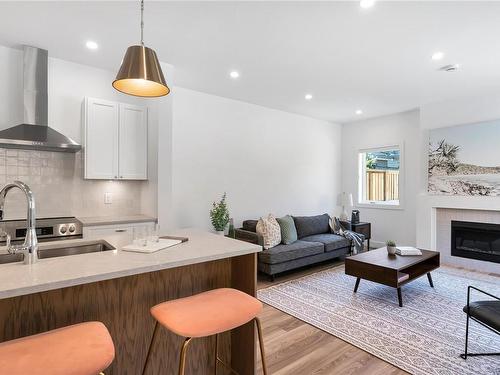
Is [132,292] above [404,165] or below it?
below

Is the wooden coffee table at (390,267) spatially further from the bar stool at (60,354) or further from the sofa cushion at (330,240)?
the bar stool at (60,354)

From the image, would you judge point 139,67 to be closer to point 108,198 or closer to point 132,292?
point 132,292

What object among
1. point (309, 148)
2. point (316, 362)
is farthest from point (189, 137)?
point (316, 362)

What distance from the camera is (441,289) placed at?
11.8 ft

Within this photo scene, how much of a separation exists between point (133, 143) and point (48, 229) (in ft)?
4.44

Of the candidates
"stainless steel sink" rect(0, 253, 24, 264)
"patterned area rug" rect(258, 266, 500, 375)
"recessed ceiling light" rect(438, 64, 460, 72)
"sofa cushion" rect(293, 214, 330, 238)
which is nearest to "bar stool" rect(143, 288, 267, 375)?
"stainless steel sink" rect(0, 253, 24, 264)

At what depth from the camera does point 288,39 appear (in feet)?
9.34

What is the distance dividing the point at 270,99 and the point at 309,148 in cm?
167

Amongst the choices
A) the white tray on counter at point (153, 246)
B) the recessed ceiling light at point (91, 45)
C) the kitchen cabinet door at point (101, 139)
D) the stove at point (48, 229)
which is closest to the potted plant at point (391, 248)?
the white tray on counter at point (153, 246)

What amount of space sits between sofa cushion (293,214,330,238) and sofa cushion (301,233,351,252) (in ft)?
0.30

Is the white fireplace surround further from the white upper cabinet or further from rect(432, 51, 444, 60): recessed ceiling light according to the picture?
the white upper cabinet

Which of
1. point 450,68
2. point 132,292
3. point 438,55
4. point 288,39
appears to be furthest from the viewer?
point 450,68

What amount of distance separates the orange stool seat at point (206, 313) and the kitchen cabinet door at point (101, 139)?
100.0 inches

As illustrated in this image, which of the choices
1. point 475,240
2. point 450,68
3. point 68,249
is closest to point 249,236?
point 68,249
